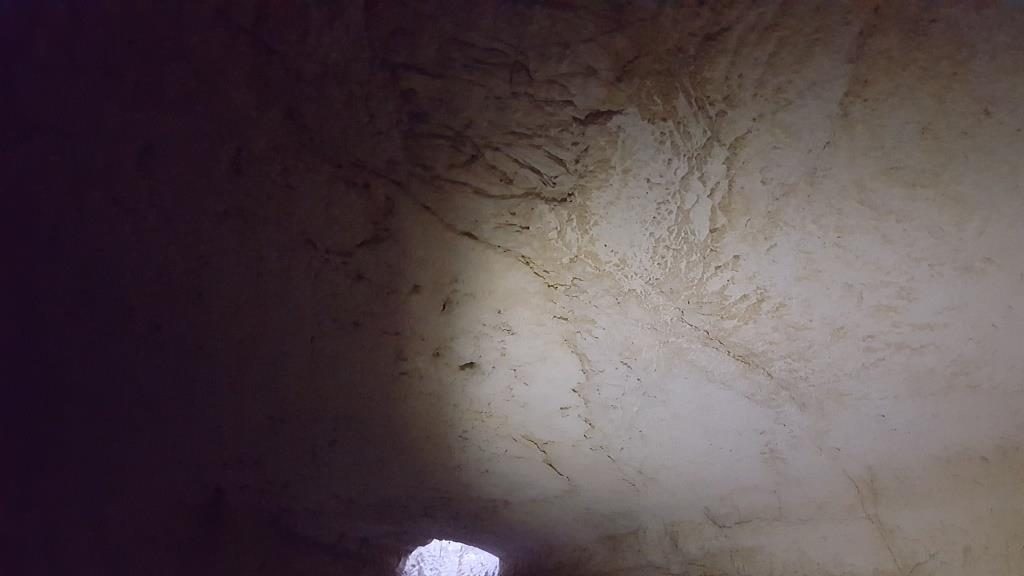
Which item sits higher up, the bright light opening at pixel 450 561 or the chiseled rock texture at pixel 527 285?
the chiseled rock texture at pixel 527 285

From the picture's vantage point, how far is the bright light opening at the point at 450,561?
1570 millimetres

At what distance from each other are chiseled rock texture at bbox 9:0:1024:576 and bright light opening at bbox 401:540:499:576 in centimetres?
12

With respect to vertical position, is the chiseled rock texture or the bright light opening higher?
the chiseled rock texture

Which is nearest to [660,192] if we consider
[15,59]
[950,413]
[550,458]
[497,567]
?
[550,458]

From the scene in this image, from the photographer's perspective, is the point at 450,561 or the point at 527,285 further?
the point at 450,561

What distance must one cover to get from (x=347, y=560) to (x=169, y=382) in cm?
52

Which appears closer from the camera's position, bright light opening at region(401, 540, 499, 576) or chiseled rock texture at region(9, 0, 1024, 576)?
chiseled rock texture at region(9, 0, 1024, 576)

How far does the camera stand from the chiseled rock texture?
83 cm

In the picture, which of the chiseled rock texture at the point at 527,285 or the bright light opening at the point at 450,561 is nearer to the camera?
the chiseled rock texture at the point at 527,285

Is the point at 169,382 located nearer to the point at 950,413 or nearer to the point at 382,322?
the point at 382,322

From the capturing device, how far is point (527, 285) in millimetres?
1065

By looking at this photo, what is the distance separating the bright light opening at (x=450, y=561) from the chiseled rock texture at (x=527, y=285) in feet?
0.40

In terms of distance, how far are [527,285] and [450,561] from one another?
2.93ft

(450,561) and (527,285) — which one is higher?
(527,285)
